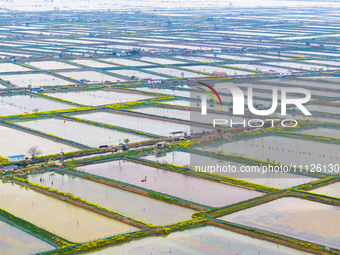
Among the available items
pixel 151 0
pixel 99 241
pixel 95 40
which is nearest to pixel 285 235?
pixel 99 241

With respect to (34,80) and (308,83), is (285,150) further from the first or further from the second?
(34,80)

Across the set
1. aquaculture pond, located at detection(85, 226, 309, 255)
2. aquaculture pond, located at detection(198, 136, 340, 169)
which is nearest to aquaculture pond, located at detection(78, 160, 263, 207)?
aquaculture pond, located at detection(85, 226, 309, 255)

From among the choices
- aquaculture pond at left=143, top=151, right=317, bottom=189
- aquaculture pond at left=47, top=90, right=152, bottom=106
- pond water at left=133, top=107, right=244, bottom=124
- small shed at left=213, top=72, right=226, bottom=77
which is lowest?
aquaculture pond at left=143, top=151, right=317, bottom=189

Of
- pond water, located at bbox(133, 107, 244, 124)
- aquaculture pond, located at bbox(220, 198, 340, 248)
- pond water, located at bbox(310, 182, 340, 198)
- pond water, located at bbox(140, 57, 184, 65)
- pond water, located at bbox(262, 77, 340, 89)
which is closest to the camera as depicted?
aquaculture pond, located at bbox(220, 198, 340, 248)

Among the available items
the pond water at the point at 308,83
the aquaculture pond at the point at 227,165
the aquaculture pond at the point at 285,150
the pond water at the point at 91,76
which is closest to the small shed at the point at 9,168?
the aquaculture pond at the point at 227,165

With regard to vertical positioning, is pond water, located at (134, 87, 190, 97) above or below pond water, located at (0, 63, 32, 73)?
below

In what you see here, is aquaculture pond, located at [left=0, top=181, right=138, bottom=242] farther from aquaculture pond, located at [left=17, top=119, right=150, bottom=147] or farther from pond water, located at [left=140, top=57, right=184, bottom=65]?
pond water, located at [left=140, top=57, right=184, bottom=65]
